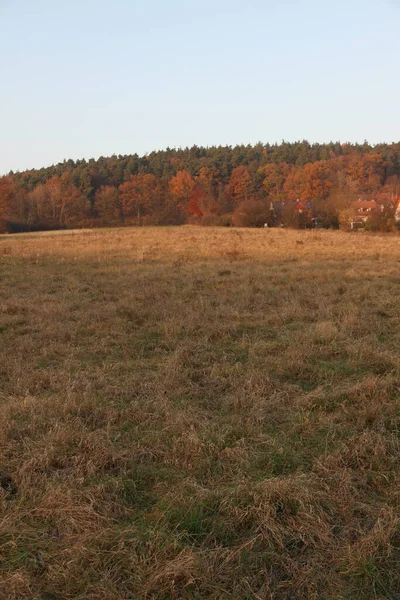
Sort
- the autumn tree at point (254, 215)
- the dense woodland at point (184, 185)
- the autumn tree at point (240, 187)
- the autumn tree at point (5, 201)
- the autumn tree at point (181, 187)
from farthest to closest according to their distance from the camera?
the autumn tree at point (240, 187) → the autumn tree at point (181, 187) → the dense woodland at point (184, 185) → the autumn tree at point (5, 201) → the autumn tree at point (254, 215)

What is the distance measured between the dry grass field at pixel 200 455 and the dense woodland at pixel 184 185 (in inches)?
1665

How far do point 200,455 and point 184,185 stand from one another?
242 ft

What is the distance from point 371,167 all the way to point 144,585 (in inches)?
3179

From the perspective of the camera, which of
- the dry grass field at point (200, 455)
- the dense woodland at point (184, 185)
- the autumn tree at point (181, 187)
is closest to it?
the dry grass field at point (200, 455)

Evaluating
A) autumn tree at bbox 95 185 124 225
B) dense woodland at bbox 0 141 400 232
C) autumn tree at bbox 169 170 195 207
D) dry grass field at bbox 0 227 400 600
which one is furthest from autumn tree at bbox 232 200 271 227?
dry grass field at bbox 0 227 400 600

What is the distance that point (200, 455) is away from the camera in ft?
12.6

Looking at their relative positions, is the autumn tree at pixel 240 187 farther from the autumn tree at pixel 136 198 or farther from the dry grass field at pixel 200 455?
the dry grass field at pixel 200 455

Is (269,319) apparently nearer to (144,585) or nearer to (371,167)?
(144,585)

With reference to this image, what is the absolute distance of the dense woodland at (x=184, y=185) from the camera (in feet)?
206

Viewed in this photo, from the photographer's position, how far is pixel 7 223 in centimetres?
5488

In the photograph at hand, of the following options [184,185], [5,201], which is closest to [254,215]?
[184,185]

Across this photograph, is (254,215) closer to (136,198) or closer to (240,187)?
(136,198)

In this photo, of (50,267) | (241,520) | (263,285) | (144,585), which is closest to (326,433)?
(241,520)

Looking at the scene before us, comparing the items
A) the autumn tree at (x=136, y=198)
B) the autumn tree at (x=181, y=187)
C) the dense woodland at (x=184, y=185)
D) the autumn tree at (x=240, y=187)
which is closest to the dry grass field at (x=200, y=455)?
the dense woodland at (x=184, y=185)
